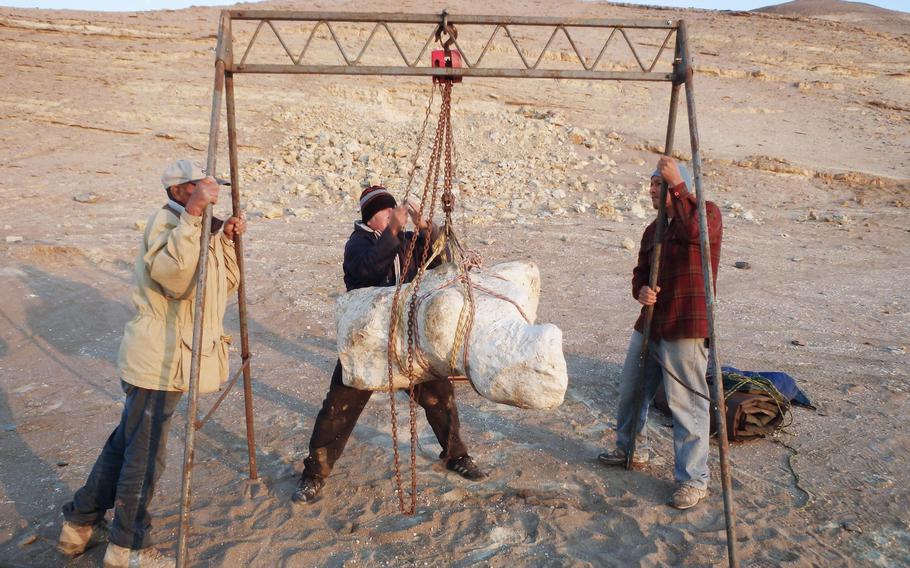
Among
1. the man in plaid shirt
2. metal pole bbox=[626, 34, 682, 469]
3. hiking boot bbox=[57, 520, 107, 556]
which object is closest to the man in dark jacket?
hiking boot bbox=[57, 520, 107, 556]

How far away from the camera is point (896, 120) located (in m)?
20.6

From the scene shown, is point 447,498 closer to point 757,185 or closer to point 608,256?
point 608,256

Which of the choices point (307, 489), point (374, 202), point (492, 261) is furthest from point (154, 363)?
point (492, 261)

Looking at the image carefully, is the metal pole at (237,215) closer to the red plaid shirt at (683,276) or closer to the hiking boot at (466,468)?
the hiking boot at (466,468)

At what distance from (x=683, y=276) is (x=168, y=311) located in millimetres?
2962

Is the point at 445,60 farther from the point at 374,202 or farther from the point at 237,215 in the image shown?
the point at 237,215

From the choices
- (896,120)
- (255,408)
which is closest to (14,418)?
(255,408)

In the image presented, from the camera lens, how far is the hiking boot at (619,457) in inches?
179

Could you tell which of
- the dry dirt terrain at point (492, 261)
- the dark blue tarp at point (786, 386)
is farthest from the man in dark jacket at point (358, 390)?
the dark blue tarp at point (786, 386)

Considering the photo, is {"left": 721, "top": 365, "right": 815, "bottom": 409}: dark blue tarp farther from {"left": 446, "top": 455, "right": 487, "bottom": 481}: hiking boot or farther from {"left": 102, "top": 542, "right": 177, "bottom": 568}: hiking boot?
{"left": 102, "top": 542, "right": 177, "bottom": 568}: hiking boot

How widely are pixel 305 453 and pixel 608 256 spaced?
6.95 metres

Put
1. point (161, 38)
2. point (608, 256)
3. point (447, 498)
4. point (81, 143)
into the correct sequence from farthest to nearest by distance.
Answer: point (161, 38) → point (81, 143) → point (608, 256) → point (447, 498)

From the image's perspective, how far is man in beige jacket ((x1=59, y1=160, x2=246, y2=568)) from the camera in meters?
3.21

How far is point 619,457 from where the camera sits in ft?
15.0
